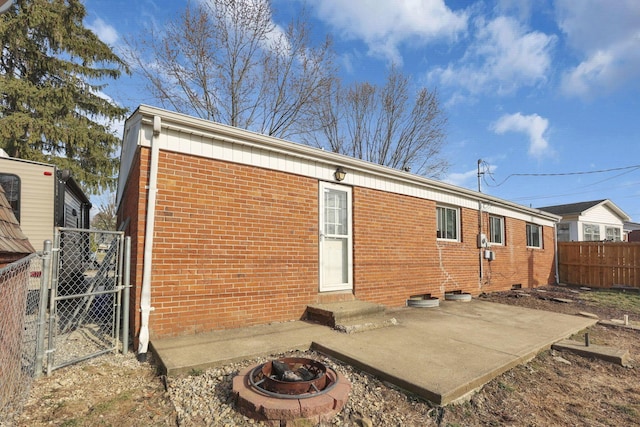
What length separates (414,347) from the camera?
4340 millimetres

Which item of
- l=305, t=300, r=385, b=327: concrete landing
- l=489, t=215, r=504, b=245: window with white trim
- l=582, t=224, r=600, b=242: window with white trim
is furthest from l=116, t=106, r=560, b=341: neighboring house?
l=582, t=224, r=600, b=242: window with white trim

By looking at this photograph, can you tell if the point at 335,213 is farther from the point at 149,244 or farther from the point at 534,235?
the point at 534,235

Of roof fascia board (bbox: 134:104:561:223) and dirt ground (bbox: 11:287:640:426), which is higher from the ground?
roof fascia board (bbox: 134:104:561:223)

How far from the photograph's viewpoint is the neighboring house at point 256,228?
4492mm

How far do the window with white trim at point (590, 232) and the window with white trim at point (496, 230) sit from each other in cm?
1275

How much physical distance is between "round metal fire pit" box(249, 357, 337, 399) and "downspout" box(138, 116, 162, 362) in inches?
69.5

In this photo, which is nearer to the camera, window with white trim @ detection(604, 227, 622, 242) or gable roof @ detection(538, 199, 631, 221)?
gable roof @ detection(538, 199, 631, 221)

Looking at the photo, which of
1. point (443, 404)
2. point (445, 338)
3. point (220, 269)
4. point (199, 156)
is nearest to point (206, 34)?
point (199, 156)

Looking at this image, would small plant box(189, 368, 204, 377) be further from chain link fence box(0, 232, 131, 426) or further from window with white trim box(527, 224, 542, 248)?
window with white trim box(527, 224, 542, 248)

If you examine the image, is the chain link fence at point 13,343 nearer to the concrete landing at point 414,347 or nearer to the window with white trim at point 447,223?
the concrete landing at point 414,347

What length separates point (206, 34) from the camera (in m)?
13.8

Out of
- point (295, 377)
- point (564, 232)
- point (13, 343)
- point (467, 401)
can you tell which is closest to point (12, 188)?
point (13, 343)

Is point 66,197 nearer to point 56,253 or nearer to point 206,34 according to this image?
point 56,253

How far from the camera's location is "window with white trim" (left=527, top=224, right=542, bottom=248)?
529 inches
